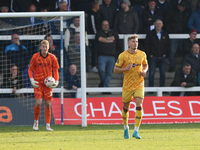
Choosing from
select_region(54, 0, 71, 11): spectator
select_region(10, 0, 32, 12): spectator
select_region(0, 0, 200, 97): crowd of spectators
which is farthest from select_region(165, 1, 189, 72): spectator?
select_region(10, 0, 32, 12): spectator

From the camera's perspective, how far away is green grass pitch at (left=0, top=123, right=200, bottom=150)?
322 inches

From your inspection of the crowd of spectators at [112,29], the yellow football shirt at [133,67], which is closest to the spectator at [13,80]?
the crowd of spectators at [112,29]

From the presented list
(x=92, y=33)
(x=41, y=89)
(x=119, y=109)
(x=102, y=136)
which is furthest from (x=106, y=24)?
(x=102, y=136)

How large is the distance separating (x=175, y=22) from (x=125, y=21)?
1.64 m

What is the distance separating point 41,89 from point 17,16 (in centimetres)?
215

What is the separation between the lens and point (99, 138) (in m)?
9.46

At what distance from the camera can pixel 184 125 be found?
12.0 metres

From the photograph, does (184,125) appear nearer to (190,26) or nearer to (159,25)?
(159,25)

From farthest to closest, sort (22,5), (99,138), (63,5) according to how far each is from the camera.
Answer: (22,5), (63,5), (99,138)

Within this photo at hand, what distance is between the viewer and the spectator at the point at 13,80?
12.8 metres

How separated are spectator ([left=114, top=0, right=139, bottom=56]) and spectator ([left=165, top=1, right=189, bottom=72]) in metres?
1.06

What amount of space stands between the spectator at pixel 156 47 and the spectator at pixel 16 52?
3.51 m

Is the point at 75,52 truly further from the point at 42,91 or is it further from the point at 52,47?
the point at 42,91

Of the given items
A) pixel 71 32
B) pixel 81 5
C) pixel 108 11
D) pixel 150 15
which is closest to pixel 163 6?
pixel 150 15
